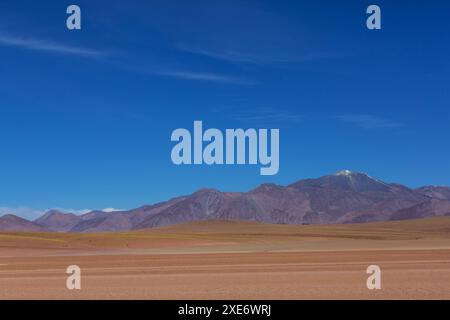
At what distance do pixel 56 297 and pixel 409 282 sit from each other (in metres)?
15.2

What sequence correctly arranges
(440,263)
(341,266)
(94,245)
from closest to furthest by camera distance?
(341,266) < (440,263) < (94,245)

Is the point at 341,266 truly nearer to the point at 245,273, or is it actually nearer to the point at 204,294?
the point at 245,273

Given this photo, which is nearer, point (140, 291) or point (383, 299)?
point (383, 299)

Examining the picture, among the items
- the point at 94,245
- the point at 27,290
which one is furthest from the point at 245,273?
the point at 94,245

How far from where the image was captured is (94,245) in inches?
3179

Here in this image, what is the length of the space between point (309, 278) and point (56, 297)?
1240cm

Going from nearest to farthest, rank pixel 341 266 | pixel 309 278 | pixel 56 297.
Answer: pixel 56 297 < pixel 309 278 < pixel 341 266
